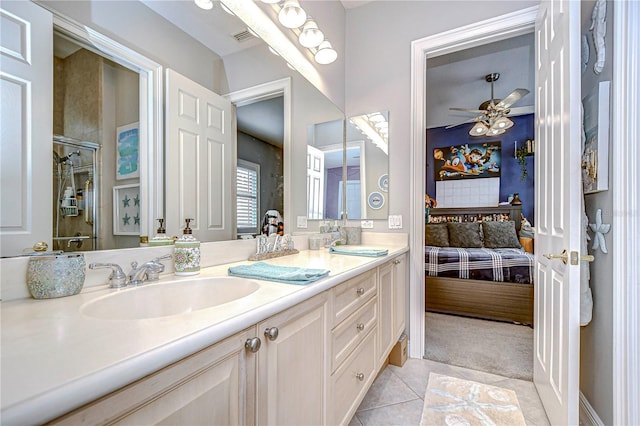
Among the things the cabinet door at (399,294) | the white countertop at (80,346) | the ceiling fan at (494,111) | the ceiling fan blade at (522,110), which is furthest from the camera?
the ceiling fan blade at (522,110)

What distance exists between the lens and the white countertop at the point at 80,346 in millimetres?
348

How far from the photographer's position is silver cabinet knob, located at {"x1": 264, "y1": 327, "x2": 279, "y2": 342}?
0.72m

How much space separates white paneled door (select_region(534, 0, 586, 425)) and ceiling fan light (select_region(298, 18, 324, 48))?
1.34 meters

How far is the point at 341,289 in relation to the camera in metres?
1.16

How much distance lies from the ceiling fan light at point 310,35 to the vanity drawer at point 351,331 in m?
1.73

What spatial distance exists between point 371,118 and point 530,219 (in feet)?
12.8

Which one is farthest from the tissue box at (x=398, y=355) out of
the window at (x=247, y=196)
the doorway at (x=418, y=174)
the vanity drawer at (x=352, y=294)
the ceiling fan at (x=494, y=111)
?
the ceiling fan at (x=494, y=111)

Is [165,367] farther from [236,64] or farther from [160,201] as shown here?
[236,64]

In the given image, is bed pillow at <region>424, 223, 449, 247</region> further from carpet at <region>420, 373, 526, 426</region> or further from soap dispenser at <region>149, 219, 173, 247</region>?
soap dispenser at <region>149, 219, 173, 247</region>

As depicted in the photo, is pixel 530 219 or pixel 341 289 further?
pixel 530 219

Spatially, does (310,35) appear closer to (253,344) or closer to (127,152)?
(127,152)

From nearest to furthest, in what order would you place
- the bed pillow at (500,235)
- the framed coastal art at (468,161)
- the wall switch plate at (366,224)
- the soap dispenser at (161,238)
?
the soap dispenser at (161,238) → the wall switch plate at (366,224) → the bed pillow at (500,235) → the framed coastal art at (468,161)

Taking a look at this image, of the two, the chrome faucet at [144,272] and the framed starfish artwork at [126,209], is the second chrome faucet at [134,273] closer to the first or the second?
the chrome faucet at [144,272]

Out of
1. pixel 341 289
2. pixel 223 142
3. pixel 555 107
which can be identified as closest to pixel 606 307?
pixel 555 107
